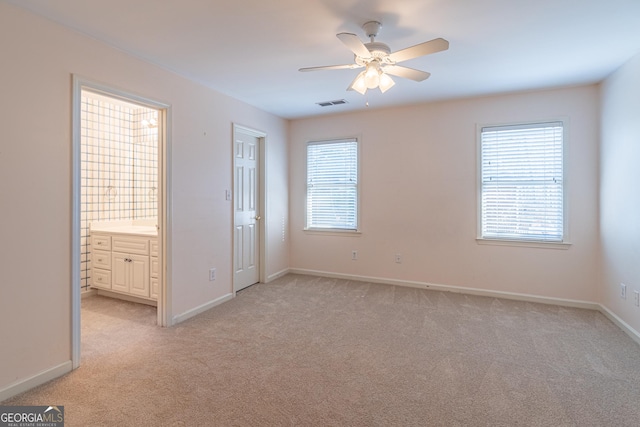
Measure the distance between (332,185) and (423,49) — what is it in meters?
2.99

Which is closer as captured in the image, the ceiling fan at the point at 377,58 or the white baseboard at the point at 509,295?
the ceiling fan at the point at 377,58

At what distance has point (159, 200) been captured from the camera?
10.4 feet

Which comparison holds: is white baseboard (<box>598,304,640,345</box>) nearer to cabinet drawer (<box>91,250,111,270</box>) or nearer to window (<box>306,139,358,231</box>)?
window (<box>306,139,358,231</box>)

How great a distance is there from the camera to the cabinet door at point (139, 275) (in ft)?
12.1

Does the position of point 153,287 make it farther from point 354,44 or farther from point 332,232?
point 354,44

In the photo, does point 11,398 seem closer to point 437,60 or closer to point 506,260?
point 437,60

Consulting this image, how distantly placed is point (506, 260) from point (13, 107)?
4.85 m

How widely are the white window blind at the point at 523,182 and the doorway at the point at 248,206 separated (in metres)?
3.01

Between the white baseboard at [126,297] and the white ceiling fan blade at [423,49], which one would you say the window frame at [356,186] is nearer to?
the white baseboard at [126,297]

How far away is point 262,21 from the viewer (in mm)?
2293

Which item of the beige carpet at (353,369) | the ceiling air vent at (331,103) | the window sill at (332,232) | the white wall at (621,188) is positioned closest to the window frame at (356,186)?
the window sill at (332,232)

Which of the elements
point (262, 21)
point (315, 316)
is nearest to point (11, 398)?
point (315, 316)

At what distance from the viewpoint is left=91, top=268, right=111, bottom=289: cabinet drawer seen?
3.98 meters

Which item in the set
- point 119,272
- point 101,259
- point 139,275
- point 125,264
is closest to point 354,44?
point 139,275
